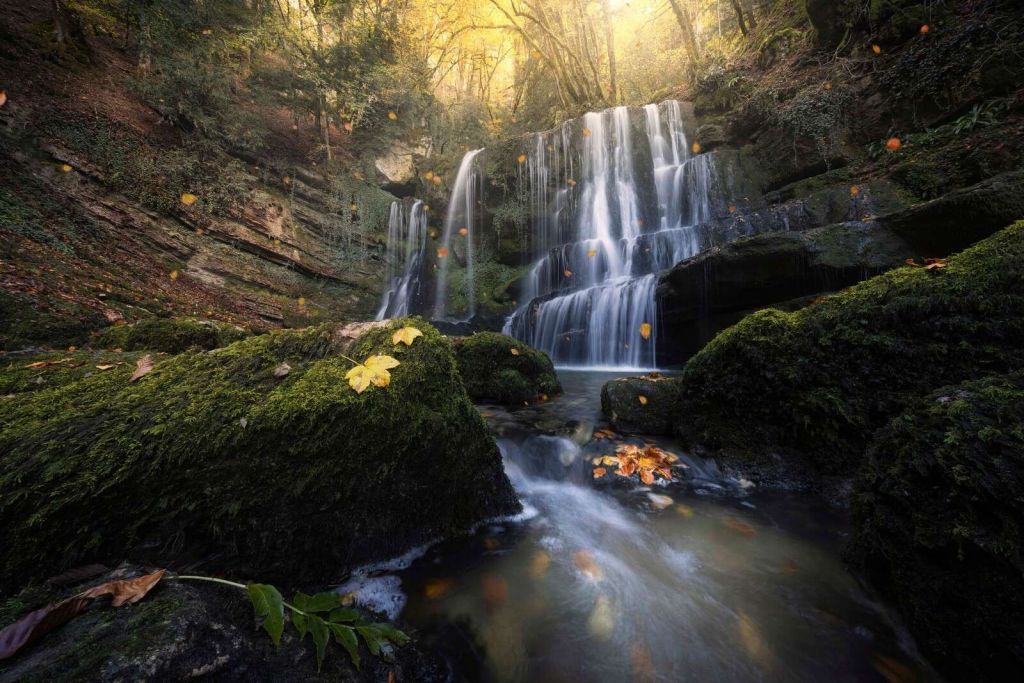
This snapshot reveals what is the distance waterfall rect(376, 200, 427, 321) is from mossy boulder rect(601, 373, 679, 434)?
10.4 metres

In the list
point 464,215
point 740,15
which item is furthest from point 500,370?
point 740,15

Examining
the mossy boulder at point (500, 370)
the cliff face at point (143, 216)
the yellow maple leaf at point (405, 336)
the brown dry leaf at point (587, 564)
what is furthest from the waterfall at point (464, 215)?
the brown dry leaf at point (587, 564)

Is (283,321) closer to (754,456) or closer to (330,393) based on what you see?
(330,393)

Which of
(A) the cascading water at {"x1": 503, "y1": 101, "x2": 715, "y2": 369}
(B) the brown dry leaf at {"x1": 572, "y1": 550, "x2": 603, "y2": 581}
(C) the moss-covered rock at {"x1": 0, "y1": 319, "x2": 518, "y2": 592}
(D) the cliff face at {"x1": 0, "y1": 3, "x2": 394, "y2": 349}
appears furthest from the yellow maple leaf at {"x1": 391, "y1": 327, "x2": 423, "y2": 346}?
(A) the cascading water at {"x1": 503, "y1": 101, "x2": 715, "y2": 369}

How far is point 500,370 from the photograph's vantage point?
19.5 ft

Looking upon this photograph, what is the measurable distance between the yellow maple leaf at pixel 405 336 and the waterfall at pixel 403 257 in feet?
37.8

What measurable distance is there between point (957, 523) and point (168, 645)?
2.67 m

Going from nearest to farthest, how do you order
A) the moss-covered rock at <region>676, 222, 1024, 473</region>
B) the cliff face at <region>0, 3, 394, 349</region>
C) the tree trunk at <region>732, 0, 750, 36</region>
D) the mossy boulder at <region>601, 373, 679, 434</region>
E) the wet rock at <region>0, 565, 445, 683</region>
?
the wet rock at <region>0, 565, 445, 683</region> → the moss-covered rock at <region>676, 222, 1024, 473</region> → the mossy boulder at <region>601, 373, 679, 434</region> → the cliff face at <region>0, 3, 394, 349</region> → the tree trunk at <region>732, 0, 750, 36</region>

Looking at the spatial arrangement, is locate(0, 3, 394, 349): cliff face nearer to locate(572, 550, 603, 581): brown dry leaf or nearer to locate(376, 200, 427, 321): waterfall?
locate(376, 200, 427, 321): waterfall

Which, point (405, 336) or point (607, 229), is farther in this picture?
point (607, 229)

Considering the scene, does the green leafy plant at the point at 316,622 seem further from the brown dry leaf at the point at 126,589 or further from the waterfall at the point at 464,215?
the waterfall at the point at 464,215

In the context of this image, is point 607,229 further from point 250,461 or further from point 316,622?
point 316,622

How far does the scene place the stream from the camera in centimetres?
171

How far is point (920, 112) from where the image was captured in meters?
8.03
